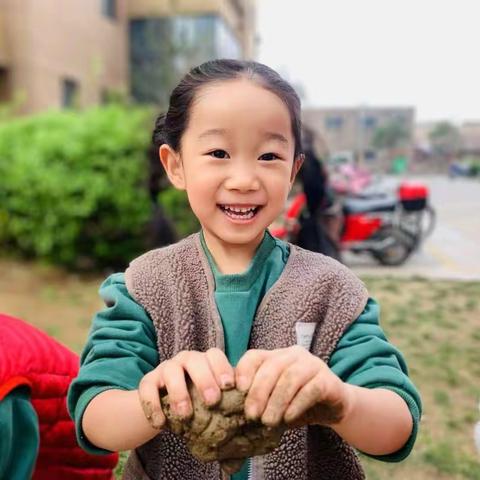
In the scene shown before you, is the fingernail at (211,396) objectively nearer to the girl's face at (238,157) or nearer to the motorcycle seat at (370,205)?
the girl's face at (238,157)

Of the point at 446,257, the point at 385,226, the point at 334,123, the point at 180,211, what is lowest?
the point at 334,123

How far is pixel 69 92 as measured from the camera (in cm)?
1745

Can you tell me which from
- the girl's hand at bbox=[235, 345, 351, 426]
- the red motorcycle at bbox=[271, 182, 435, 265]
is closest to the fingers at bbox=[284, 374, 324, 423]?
the girl's hand at bbox=[235, 345, 351, 426]

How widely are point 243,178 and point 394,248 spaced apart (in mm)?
6973

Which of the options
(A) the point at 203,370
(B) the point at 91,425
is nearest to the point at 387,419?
(A) the point at 203,370

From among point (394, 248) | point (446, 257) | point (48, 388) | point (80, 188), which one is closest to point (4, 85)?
point (80, 188)

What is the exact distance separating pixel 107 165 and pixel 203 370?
556 centimetres

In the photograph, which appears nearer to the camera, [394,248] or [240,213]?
[240,213]

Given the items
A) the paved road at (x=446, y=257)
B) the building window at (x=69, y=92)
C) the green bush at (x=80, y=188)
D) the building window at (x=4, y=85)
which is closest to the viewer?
the green bush at (x=80, y=188)

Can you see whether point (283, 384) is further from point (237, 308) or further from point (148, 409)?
point (237, 308)

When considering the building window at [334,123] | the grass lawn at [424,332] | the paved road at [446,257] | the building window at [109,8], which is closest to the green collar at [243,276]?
the grass lawn at [424,332]

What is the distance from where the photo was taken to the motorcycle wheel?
767cm

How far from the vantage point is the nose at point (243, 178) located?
1.01m

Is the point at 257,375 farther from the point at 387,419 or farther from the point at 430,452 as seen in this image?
the point at 430,452
